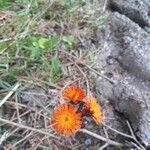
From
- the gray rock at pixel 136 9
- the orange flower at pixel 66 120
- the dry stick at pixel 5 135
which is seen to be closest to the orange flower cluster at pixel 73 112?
the orange flower at pixel 66 120

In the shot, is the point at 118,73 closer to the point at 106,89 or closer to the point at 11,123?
the point at 106,89

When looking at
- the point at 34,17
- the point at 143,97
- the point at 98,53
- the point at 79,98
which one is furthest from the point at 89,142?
the point at 34,17

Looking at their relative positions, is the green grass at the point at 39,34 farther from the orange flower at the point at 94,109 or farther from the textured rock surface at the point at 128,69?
the orange flower at the point at 94,109

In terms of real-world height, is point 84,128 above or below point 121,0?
below

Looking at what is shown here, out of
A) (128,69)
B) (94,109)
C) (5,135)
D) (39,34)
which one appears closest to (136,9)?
(128,69)

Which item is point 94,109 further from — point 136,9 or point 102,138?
point 136,9

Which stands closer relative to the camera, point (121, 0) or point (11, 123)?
point (11, 123)

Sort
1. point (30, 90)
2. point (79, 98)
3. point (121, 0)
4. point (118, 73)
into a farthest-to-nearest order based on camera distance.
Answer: point (121, 0)
point (118, 73)
point (30, 90)
point (79, 98)

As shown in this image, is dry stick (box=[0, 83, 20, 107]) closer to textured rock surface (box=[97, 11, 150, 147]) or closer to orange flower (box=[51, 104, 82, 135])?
orange flower (box=[51, 104, 82, 135])

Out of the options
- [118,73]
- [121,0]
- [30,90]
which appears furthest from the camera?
[121,0]
